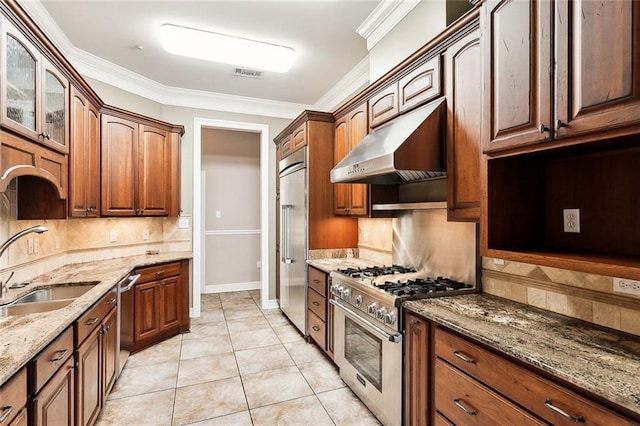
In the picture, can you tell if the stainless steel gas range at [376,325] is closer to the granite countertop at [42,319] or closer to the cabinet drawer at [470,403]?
the cabinet drawer at [470,403]

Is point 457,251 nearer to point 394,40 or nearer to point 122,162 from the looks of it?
point 394,40

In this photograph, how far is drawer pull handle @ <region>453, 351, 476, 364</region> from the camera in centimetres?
147

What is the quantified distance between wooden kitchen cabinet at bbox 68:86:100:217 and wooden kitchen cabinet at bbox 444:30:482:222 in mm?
2771

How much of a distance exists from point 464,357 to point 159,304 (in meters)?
3.05

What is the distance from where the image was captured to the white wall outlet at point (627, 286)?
1.37 metres

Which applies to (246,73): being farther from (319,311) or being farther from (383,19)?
(319,311)

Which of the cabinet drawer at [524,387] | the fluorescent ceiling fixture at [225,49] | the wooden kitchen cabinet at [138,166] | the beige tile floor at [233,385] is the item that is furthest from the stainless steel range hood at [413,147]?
the wooden kitchen cabinet at [138,166]

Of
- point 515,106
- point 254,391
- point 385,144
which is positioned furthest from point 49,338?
point 515,106

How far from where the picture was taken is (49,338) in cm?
137

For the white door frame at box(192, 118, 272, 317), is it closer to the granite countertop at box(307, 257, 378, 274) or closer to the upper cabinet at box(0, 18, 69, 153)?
the granite countertop at box(307, 257, 378, 274)

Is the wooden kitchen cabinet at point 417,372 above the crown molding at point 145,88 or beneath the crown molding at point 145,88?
beneath

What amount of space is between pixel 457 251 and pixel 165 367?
2685 mm

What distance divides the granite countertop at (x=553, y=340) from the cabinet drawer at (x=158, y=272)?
2.64 m

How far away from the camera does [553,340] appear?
4.39ft
